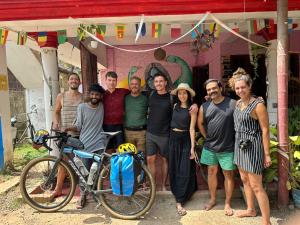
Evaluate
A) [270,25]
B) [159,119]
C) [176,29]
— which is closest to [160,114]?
[159,119]

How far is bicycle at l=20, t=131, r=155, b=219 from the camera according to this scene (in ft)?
13.6

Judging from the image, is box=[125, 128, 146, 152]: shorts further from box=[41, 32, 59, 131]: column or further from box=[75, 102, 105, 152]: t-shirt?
box=[41, 32, 59, 131]: column

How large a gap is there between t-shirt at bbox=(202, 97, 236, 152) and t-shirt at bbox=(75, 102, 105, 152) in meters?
1.45

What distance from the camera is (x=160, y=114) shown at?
14.6 ft

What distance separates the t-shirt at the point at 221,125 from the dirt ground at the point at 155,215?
86 cm

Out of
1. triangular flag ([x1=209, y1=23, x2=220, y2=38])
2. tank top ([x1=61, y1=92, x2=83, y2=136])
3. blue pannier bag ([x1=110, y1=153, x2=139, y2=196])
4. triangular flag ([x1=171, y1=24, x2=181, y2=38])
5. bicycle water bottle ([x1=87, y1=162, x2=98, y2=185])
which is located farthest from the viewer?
triangular flag ([x1=171, y1=24, x2=181, y2=38])

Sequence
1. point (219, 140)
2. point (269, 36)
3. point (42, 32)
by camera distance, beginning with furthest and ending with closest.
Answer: point (269, 36) < point (42, 32) < point (219, 140)

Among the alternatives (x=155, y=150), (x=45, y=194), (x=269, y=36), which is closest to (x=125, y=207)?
(x=155, y=150)

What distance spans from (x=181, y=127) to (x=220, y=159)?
2.08ft

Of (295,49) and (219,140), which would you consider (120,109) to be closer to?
(219,140)

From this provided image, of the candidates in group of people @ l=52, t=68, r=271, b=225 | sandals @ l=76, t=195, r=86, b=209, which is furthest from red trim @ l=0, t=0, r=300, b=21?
sandals @ l=76, t=195, r=86, b=209

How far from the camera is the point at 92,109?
448 centimetres

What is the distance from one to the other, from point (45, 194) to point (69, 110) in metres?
1.25

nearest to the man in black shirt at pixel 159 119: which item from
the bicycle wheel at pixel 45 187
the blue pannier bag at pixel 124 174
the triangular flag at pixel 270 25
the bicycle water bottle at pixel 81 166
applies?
the blue pannier bag at pixel 124 174
